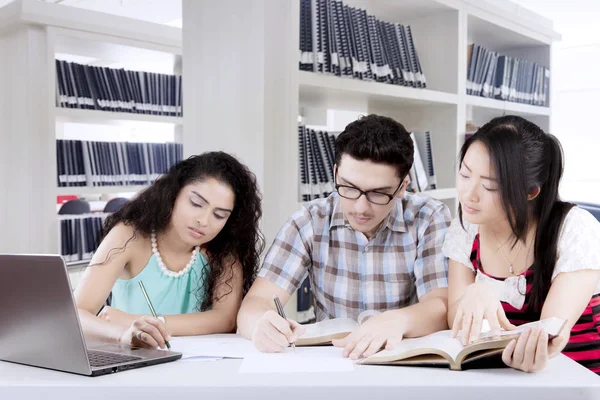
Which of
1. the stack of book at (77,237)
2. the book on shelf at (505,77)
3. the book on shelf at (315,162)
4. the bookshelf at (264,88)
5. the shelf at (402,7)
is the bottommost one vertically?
the stack of book at (77,237)

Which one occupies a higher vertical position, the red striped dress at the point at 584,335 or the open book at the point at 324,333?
the open book at the point at 324,333

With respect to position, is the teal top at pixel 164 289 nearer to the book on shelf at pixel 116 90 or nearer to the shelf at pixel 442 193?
the shelf at pixel 442 193

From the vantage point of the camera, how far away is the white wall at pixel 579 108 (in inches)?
277

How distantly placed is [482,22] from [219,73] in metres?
1.72

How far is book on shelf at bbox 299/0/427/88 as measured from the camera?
2.22 m

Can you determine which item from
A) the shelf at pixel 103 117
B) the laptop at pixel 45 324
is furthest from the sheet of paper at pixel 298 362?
the shelf at pixel 103 117

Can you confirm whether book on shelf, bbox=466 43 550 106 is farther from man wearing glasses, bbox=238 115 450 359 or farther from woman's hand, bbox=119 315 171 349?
woman's hand, bbox=119 315 171 349

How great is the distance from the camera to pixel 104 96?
392 centimetres

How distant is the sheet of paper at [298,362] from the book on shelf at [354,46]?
1275mm

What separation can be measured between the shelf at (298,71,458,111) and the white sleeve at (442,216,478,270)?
82 cm

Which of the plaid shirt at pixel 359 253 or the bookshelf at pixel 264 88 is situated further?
the bookshelf at pixel 264 88

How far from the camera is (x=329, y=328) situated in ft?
4.34

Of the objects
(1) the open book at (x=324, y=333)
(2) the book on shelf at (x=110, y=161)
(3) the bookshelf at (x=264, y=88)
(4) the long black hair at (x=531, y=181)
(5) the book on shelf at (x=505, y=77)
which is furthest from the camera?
(2) the book on shelf at (x=110, y=161)

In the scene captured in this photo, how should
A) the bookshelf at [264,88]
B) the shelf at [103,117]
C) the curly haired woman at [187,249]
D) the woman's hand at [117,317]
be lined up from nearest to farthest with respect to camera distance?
1. the woman's hand at [117,317]
2. the curly haired woman at [187,249]
3. the bookshelf at [264,88]
4. the shelf at [103,117]
